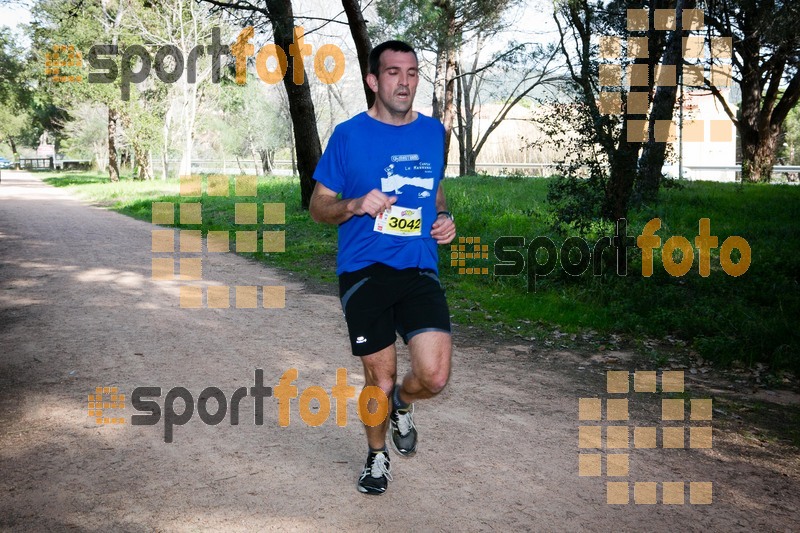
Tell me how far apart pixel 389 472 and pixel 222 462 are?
107cm

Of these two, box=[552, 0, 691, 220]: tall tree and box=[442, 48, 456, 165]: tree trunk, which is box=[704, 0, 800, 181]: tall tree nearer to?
box=[442, 48, 456, 165]: tree trunk

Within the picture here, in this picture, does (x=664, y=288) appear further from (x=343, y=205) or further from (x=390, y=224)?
(x=343, y=205)

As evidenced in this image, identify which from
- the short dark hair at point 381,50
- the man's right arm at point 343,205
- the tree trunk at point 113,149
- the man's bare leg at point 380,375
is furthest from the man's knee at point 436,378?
the tree trunk at point 113,149

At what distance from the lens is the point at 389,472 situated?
13.5 feet

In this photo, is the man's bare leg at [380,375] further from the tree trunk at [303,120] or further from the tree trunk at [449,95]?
the tree trunk at [449,95]

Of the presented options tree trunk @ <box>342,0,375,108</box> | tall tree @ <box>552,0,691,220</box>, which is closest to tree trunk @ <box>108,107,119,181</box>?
tree trunk @ <box>342,0,375,108</box>

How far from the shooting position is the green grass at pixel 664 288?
7.61 m

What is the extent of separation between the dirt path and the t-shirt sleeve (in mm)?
1746

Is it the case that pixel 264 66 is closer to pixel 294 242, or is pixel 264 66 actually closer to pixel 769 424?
pixel 294 242

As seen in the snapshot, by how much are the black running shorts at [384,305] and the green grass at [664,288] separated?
174 inches

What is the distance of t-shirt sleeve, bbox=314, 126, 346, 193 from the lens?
3.86 m

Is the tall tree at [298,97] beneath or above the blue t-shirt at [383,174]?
above

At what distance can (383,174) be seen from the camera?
12.6ft

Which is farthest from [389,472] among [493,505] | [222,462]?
[222,462]
